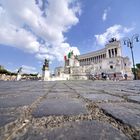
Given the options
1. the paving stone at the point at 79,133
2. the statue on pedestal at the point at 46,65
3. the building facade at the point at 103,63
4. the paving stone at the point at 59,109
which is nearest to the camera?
the paving stone at the point at 79,133

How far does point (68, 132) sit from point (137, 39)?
76.9ft

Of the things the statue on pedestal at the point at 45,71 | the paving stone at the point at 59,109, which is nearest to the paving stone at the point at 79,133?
the paving stone at the point at 59,109

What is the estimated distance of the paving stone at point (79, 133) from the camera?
0.62 meters

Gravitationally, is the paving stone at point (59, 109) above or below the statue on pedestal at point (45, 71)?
below

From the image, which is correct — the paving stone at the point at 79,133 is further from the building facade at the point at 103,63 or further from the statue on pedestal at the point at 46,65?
the building facade at the point at 103,63

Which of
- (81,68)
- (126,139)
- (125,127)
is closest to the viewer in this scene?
(126,139)

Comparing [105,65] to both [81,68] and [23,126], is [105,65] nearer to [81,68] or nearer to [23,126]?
[81,68]

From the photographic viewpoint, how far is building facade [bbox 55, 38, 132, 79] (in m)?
48.2

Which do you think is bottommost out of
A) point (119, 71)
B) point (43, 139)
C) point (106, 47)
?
point (43, 139)

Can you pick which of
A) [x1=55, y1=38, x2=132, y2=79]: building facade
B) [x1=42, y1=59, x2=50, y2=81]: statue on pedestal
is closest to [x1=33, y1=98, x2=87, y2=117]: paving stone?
[x1=42, y1=59, x2=50, y2=81]: statue on pedestal

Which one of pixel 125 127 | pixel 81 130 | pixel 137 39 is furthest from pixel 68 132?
pixel 137 39

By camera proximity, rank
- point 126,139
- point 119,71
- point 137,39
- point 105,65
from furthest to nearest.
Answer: point 105,65, point 119,71, point 137,39, point 126,139

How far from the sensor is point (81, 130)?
2.30ft

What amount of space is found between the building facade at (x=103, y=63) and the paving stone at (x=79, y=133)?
43.6m
